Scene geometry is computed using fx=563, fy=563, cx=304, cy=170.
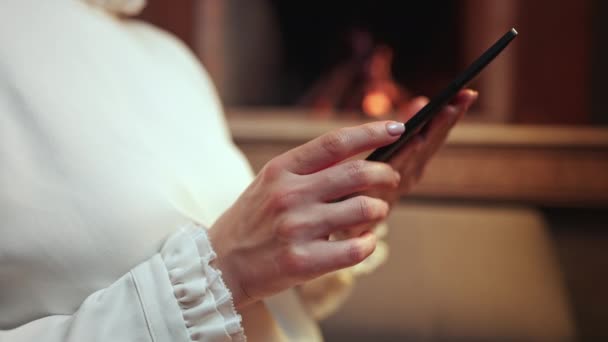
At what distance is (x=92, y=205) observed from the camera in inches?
17.6

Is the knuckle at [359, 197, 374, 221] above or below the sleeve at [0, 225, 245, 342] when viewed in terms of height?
above

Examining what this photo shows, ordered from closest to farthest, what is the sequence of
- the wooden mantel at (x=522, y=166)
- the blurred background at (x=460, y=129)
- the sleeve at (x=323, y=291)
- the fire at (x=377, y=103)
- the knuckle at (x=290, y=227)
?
the knuckle at (x=290, y=227)
the sleeve at (x=323, y=291)
the blurred background at (x=460, y=129)
the wooden mantel at (x=522, y=166)
the fire at (x=377, y=103)

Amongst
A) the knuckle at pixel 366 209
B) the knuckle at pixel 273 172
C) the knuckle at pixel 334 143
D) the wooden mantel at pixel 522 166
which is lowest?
the wooden mantel at pixel 522 166

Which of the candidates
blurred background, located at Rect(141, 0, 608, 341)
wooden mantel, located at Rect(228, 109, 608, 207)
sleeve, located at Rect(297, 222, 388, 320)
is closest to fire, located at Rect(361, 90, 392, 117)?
blurred background, located at Rect(141, 0, 608, 341)

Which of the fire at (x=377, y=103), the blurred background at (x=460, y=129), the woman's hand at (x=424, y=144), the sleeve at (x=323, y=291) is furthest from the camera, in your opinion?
the fire at (x=377, y=103)

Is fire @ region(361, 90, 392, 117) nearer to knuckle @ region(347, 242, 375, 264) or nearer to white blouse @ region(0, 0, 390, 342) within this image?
white blouse @ region(0, 0, 390, 342)

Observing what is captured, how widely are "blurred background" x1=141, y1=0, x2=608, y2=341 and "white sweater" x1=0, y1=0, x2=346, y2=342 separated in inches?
24.5

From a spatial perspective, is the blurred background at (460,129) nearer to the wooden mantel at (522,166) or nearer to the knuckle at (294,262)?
the wooden mantel at (522,166)

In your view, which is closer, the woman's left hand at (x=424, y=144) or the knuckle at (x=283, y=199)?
the knuckle at (x=283, y=199)

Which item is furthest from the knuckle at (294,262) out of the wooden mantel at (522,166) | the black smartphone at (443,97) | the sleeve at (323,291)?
the wooden mantel at (522,166)

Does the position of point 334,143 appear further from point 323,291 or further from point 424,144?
point 323,291

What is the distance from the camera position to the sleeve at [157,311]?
1.31ft

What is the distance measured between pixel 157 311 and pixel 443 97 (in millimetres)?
281

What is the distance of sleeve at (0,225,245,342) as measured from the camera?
0.40 metres
